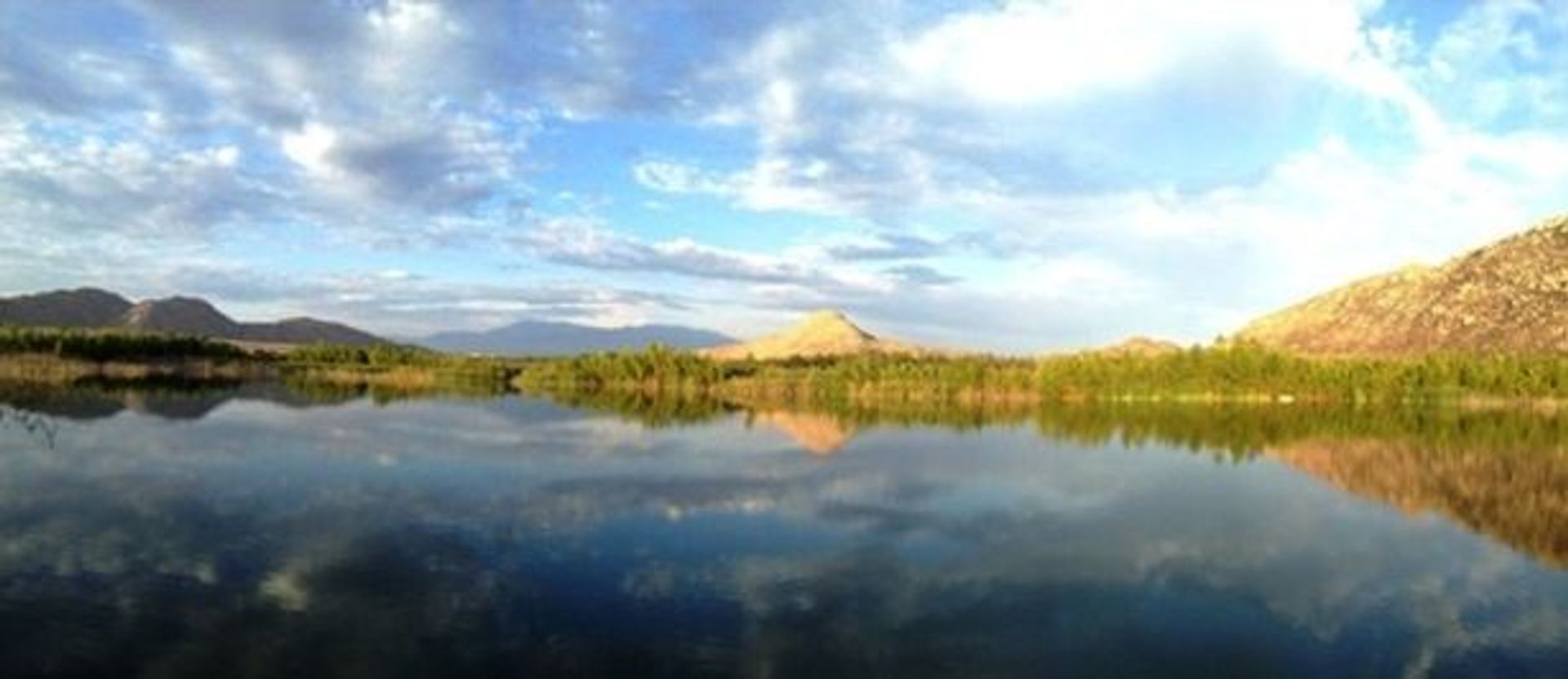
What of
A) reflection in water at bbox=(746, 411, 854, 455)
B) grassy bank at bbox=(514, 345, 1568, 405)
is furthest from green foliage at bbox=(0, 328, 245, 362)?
reflection in water at bbox=(746, 411, 854, 455)

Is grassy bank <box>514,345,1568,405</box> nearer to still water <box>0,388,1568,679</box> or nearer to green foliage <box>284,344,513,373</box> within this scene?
green foliage <box>284,344,513,373</box>

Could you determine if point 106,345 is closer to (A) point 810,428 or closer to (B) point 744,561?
(A) point 810,428

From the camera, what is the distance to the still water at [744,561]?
771 inches

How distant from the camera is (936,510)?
37.5 m

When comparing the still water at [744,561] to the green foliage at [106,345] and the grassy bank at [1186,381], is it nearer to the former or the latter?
the grassy bank at [1186,381]

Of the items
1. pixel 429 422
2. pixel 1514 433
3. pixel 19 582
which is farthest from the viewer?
pixel 1514 433

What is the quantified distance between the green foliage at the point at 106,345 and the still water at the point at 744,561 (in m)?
85.8

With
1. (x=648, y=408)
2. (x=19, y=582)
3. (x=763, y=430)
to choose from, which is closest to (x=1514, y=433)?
(x=763, y=430)

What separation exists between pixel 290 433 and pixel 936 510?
3292 cm

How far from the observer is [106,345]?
13825 cm

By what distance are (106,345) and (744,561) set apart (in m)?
131

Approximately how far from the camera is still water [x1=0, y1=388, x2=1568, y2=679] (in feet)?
64.2

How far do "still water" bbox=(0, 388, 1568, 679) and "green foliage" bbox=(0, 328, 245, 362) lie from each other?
282 feet

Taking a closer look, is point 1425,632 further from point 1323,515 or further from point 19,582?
point 19,582
